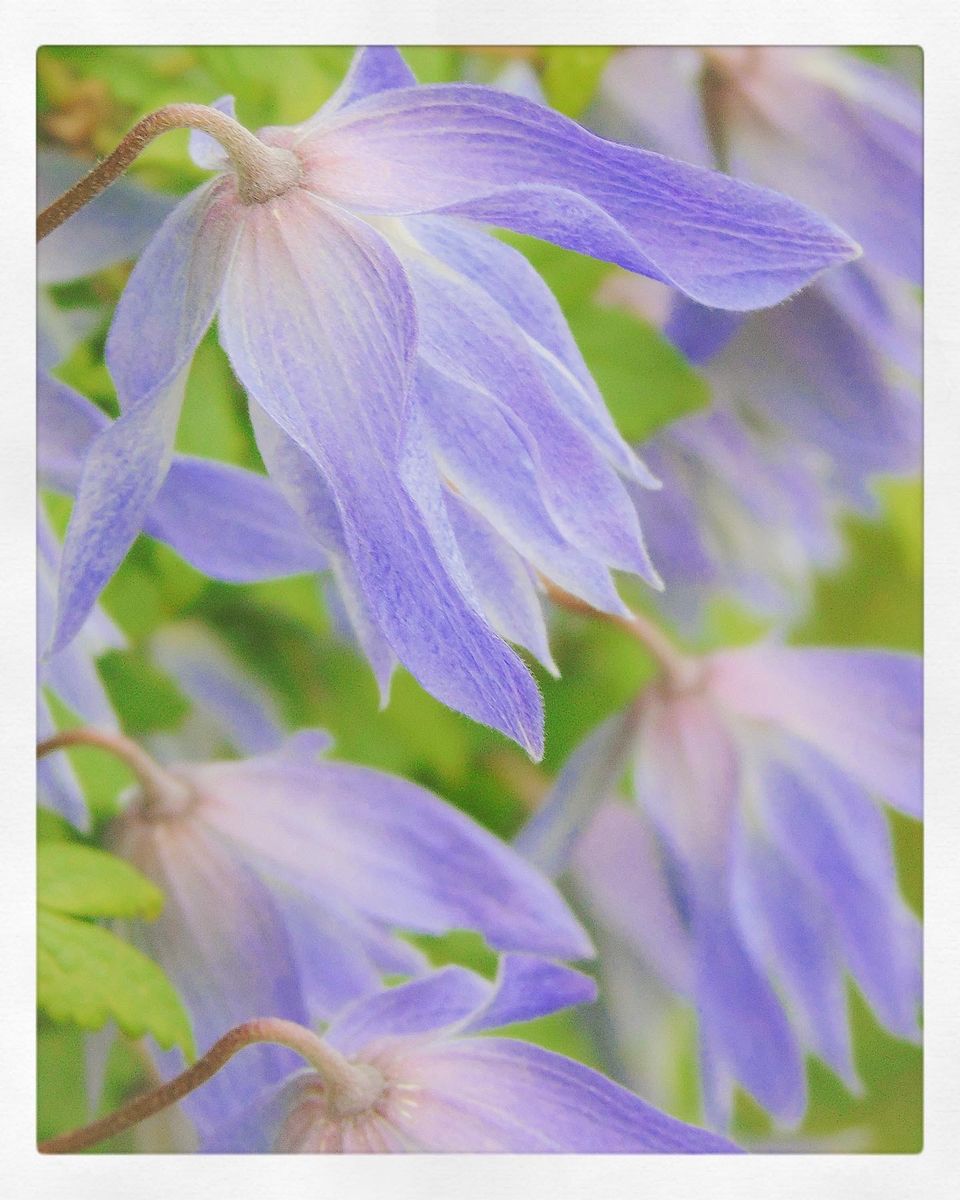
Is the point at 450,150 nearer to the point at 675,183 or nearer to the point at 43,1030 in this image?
the point at 675,183

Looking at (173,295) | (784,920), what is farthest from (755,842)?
(173,295)

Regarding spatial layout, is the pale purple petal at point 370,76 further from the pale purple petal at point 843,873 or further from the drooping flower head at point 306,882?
the pale purple petal at point 843,873

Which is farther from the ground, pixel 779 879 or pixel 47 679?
pixel 47 679

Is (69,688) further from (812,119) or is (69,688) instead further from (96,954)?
(812,119)

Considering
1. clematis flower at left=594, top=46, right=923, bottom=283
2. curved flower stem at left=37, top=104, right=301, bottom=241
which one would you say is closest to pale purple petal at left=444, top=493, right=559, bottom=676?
curved flower stem at left=37, top=104, right=301, bottom=241

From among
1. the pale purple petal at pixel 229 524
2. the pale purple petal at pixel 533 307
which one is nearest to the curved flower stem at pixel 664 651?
the pale purple petal at pixel 533 307

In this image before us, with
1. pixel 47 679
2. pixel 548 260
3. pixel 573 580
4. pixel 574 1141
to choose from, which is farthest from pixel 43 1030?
pixel 548 260

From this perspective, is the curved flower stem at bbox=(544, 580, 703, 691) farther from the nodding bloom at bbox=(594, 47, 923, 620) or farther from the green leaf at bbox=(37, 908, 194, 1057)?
the green leaf at bbox=(37, 908, 194, 1057)
